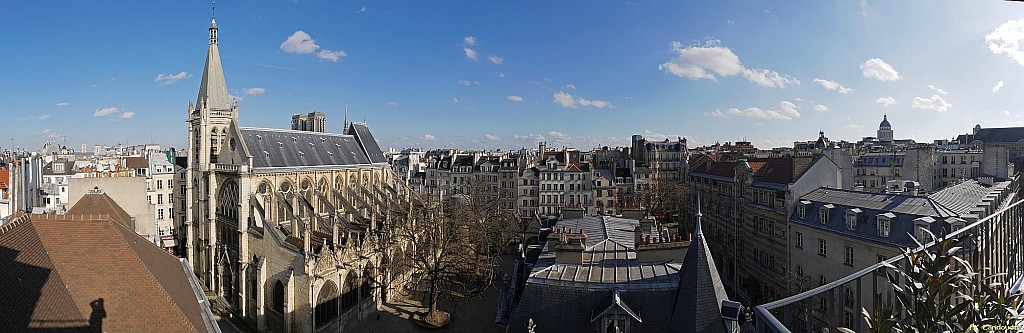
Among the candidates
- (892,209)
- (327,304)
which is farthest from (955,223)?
(327,304)

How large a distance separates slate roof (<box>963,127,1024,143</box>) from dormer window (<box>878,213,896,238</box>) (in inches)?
3049

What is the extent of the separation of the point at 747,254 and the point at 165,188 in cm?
5411

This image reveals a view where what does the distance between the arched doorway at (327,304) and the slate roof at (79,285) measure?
14.0 meters

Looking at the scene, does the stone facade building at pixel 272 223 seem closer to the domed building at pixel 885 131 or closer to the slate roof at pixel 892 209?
the slate roof at pixel 892 209

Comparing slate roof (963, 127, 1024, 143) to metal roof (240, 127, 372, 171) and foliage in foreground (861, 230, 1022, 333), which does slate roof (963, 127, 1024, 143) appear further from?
foliage in foreground (861, 230, 1022, 333)

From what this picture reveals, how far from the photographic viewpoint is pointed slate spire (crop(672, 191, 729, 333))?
13.2 m

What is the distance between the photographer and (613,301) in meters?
13.4

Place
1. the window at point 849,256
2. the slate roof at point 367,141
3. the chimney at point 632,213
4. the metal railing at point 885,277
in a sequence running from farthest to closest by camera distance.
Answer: the slate roof at point 367,141 < the chimney at point 632,213 < the window at point 849,256 < the metal railing at point 885,277

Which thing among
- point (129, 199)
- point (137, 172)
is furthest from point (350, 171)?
point (137, 172)

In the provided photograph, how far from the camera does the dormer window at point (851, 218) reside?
25.4m

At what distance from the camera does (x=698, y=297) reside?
44.1 feet

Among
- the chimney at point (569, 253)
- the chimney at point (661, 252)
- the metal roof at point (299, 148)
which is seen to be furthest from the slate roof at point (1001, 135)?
the metal roof at point (299, 148)

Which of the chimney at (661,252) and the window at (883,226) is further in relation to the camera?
the window at (883,226)

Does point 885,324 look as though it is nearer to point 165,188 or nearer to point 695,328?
point 695,328
